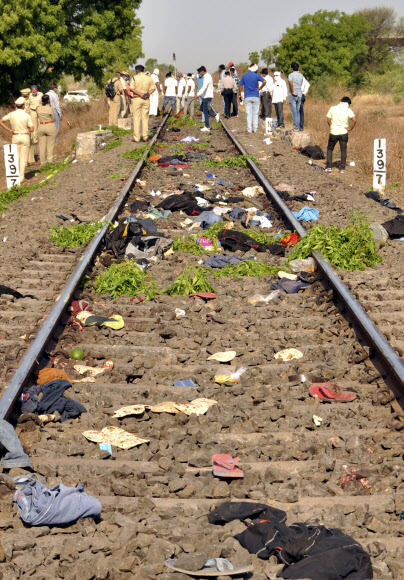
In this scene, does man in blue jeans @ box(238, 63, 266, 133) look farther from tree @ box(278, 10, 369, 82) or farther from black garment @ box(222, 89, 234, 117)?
tree @ box(278, 10, 369, 82)

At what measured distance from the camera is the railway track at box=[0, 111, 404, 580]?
11.0 feet

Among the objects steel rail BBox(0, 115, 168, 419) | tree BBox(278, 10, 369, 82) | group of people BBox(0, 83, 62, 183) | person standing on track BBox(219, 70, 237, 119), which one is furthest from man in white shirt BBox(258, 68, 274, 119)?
tree BBox(278, 10, 369, 82)

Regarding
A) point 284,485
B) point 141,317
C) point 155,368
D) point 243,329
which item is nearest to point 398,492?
point 284,485

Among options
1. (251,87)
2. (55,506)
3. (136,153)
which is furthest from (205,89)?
(55,506)

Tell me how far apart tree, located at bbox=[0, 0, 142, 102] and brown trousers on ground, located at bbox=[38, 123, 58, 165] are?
14.9 metres

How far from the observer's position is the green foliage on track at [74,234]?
8844mm

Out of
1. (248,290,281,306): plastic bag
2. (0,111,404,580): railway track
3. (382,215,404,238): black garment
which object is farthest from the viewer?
(382,215,404,238): black garment

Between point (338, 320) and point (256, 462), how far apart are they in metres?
2.37

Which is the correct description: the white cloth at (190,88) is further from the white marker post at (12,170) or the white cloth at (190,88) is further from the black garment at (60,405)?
the black garment at (60,405)

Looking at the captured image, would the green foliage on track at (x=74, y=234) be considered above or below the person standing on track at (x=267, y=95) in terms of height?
below

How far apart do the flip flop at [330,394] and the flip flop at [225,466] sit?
3.23ft

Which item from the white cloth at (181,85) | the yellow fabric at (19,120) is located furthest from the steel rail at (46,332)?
the white cloth at (181,85)

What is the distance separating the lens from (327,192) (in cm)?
1262

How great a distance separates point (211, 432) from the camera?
4.48m
